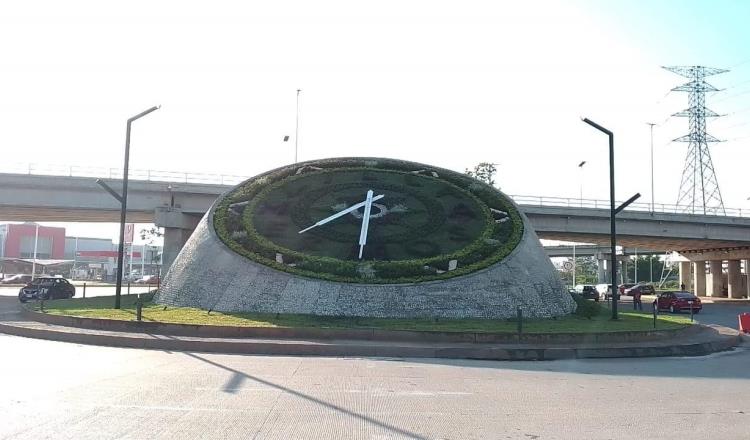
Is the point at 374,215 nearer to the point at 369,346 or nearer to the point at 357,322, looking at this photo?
the point at 357,322

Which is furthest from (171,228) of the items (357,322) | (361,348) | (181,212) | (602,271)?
(602,271)

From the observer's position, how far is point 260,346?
15.5m

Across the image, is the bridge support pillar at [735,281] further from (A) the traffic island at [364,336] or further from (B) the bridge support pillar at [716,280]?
(A) the traffic island at [364,336]

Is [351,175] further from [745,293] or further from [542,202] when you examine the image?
[745,293]

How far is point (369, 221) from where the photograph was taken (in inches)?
990

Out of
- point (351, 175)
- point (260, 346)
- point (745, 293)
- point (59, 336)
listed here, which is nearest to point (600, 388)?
point (260, 346)

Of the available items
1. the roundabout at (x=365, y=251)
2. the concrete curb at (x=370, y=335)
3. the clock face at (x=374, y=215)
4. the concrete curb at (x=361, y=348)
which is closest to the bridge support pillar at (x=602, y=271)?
the roundabout at (x=365, y=251)

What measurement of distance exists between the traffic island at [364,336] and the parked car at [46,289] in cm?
1493

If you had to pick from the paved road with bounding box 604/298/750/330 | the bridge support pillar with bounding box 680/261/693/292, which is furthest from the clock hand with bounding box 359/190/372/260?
the bridge support pillar with bounding box 680/261/693/292

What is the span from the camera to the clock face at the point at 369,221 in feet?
69.9

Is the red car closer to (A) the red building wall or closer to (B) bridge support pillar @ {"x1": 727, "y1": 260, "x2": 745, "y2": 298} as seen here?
(B) bridge support pillar @ {"x1": 727, "y1": 260, "x2": 745, "y2": 298}

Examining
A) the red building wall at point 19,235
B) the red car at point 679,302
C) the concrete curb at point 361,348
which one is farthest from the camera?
the red building wall at point 19,235

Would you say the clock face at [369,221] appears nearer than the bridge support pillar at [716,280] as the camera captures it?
Yes

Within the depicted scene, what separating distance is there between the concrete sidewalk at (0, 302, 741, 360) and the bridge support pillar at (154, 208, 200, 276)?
82.4 ft
